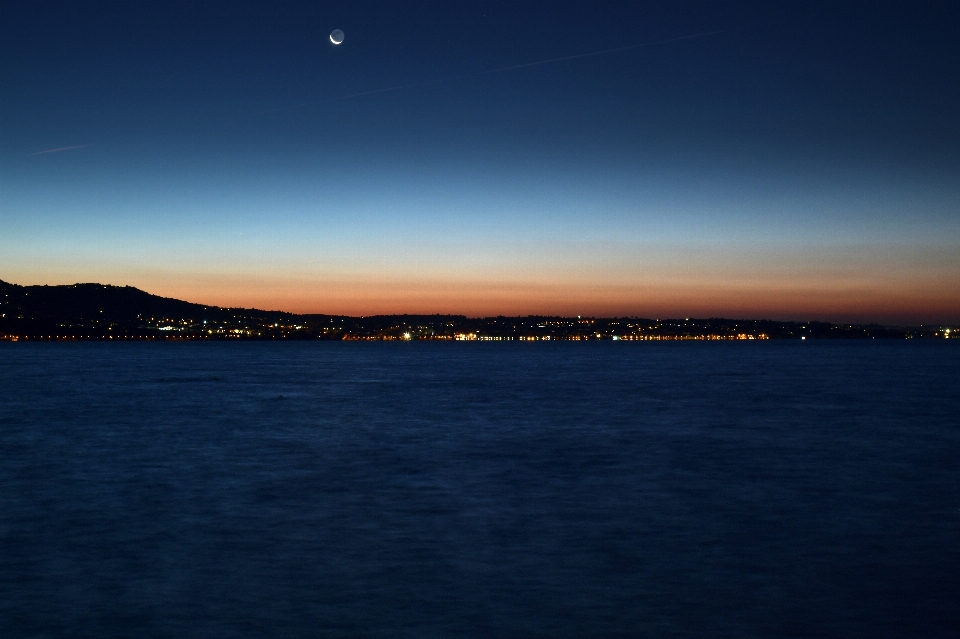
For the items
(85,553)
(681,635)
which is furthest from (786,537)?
(85,553)

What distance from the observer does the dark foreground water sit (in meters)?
10.3

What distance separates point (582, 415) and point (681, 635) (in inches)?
1140

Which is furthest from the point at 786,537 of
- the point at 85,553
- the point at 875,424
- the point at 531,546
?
the point at 875,424

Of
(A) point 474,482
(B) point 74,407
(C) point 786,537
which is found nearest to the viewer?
(C) point 786,537

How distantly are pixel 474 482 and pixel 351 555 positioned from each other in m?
7.31

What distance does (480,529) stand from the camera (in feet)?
49.3

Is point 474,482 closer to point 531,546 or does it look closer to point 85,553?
point 531,546

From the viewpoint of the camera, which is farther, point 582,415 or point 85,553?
point 582,415

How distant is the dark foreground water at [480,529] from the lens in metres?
10.3

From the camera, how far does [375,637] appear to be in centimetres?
957

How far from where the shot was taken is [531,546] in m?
13.7

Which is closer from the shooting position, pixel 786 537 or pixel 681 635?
pixel 681 635

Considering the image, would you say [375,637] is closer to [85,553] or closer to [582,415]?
[85,553]

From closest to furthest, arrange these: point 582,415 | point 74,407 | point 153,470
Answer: point 153,470
point 582,415
point 74,407
